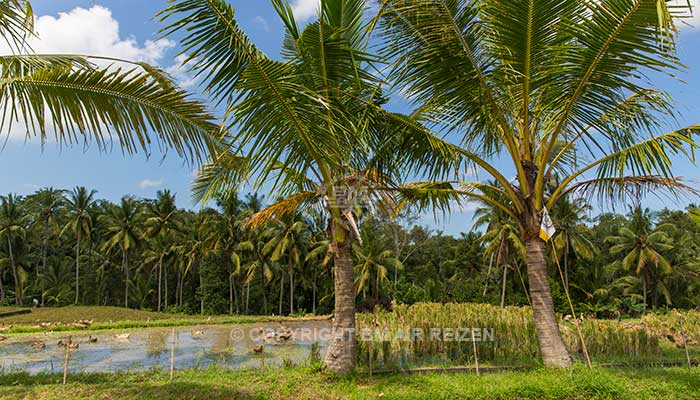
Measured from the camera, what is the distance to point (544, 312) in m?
6.31

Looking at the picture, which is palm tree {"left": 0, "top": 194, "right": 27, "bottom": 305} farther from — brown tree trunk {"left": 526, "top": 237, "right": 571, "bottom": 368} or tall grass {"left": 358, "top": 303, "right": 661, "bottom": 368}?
brown tree trunk {"left": 526, "top": 237, "right": 571, "bottom": 368}

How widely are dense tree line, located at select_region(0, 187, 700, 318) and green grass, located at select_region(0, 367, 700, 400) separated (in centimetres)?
Answer: 1936

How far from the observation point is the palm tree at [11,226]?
34219mm

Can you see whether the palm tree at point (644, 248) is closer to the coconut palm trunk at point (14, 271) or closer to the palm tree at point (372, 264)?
the palm tree at point (372, 264)

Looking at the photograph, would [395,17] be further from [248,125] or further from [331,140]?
[248,125]

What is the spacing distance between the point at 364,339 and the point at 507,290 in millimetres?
23469

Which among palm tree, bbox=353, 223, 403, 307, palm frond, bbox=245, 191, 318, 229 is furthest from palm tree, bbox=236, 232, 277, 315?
palm frond, bbox=245, 191, 318, 229

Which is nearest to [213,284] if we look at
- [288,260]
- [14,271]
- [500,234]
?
[288,260]

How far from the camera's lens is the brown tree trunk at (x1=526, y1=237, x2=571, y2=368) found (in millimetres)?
6258

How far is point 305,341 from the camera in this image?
14.9 metres

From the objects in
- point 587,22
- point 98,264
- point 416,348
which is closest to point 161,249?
point 98,264

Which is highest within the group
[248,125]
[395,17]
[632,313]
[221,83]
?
[395,17]

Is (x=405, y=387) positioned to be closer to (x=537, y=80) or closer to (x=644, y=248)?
(x=537, y=80)

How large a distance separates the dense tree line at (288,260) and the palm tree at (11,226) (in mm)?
87
